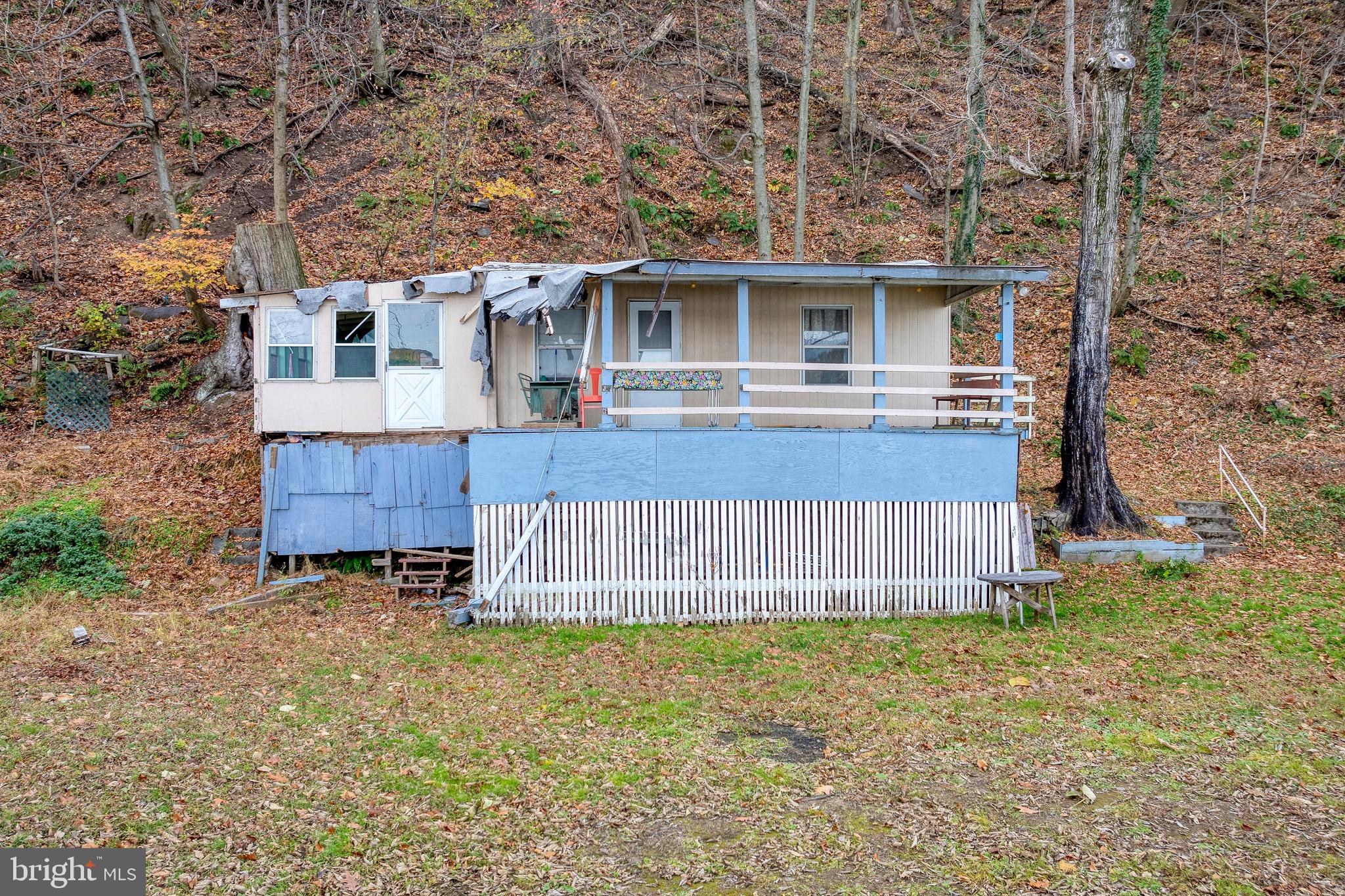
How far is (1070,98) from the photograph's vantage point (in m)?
23.5

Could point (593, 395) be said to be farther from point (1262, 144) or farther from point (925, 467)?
point (1262, 144)

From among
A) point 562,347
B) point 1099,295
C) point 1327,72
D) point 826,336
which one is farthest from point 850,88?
point 562,347

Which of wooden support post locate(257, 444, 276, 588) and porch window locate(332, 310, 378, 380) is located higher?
porch window locate(332, 310, 378, 380)

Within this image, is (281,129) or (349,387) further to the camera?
(281,129)

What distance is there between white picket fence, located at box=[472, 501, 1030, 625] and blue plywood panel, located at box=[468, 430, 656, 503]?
167 mm

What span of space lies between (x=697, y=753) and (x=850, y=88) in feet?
81.0

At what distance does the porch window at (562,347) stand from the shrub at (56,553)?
22.1ft

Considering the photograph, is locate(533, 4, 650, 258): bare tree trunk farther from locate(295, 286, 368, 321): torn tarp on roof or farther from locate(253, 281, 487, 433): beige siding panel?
locate(253, 281, 487, 433): beige siding panel

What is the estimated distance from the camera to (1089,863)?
16.9 feet

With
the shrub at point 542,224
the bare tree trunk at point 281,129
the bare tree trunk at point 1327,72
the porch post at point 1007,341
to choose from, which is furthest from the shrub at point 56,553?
the bare tree trunk at point 1327,72

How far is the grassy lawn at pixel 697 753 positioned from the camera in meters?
5.18

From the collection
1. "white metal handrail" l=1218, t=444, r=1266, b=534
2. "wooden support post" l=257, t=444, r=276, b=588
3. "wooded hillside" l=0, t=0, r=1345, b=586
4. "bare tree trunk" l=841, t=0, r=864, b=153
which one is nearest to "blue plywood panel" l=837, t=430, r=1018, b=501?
"wooded hillside" l=0, t=0, r=1345, b=586

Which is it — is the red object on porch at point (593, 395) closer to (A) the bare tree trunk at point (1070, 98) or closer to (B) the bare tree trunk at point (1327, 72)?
(A) the bare tree trunk at point (1070, 98)

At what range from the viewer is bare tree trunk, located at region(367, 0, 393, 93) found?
25.5 m
